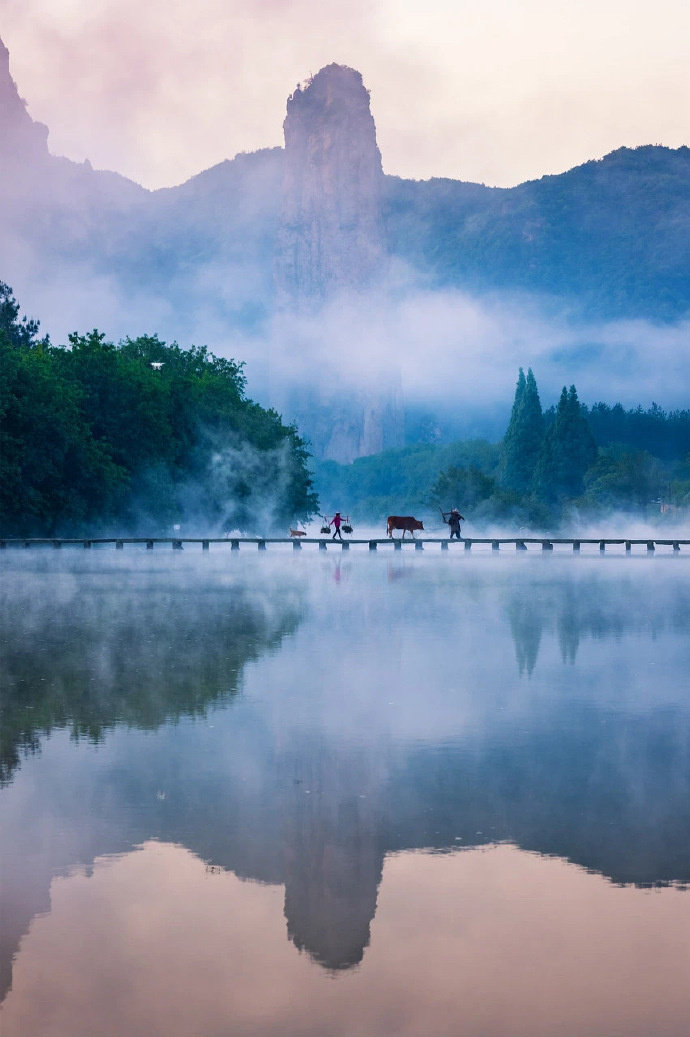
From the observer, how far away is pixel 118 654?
21719 mm

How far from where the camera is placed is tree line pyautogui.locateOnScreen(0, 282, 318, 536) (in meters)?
68.1

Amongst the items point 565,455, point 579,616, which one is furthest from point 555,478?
point 579,616

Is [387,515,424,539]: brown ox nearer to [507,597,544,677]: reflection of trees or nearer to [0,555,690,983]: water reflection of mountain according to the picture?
[507,597,544,677]: reflection of trees

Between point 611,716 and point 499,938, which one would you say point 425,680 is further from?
point 499,938

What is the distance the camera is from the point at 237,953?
731cm

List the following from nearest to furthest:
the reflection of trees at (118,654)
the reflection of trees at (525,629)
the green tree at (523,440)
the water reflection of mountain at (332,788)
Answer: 1. the water reflection of mountain at (332,788)
2. the reflection of trees at (118,654)
3. the reflection of trees at (525,629)
4. the green tree at (523,440)

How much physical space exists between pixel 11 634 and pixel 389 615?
23.7 ft

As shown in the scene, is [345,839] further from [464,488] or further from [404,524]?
[464,488]

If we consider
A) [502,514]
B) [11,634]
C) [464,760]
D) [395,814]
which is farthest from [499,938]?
[502,514]

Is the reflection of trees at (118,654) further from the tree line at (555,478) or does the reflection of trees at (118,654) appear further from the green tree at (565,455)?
the green tree at (565,455)

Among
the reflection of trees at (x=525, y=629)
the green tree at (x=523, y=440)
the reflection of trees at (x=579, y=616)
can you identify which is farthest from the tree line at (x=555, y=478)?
the reflection of trees at (x=525, y=629)

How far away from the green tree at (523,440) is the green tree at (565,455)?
180 centimetres

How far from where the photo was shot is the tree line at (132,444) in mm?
68125

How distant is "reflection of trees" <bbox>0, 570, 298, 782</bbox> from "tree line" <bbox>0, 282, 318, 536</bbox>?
31495mm
